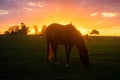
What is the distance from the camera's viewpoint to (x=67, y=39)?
15.3 meters

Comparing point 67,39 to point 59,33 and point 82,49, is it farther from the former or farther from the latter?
point 82,49

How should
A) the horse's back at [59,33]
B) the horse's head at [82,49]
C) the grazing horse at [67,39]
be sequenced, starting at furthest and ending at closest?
the horse's back at [59,33]
the grazing horse at [67,39]
the horse's head at [82,49]

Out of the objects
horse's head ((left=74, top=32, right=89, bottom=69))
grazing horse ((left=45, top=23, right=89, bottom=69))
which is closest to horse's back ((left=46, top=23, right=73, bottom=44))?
grazing horse ((left=45, top=23, right=89, bottom=69))

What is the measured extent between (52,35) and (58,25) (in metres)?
0.78

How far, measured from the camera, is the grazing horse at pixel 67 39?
14023mm

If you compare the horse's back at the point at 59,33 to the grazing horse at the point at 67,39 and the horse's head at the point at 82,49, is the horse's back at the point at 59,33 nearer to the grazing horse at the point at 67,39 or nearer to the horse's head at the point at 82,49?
the grazing horse at the point at 67,39

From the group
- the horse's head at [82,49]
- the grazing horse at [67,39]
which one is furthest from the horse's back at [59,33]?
the horse's head at [82,49]

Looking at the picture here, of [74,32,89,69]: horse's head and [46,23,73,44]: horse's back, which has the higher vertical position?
[46,23,73,44]: horse's back

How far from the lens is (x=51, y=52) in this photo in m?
17.0

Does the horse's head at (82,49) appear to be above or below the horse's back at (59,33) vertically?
below

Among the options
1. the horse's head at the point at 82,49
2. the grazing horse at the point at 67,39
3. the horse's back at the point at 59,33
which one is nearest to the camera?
the horse's head at the point at 82,49

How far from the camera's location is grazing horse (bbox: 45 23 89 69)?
14.0m

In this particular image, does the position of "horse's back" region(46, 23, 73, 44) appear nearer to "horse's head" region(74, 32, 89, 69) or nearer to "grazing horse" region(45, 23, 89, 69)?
"grazing horse" region(45, 23, 89, 69)

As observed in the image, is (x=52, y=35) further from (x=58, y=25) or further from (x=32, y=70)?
(x=32, y=70)
